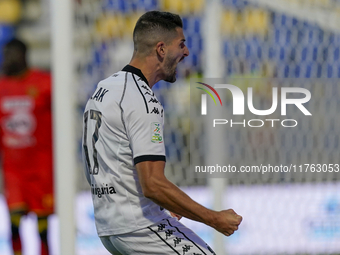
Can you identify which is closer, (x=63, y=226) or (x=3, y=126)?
(x=63, y=226)

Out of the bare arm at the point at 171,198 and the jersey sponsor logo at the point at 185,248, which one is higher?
the bare arm at the point at 171,198

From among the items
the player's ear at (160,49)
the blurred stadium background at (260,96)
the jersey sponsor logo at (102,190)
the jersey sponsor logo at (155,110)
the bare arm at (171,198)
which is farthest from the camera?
the blurred stadium background at (260,96)

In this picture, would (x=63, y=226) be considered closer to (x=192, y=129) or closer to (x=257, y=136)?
(x=192, y=129)

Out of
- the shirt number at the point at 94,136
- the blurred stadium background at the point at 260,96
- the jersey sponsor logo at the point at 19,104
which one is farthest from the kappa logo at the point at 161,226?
the jersey sponsor logo at the point at 19,104

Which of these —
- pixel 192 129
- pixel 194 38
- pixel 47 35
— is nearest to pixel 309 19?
pixel 194 38

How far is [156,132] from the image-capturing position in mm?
2227

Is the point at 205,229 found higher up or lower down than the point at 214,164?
lower down

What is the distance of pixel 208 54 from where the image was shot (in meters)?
4.18

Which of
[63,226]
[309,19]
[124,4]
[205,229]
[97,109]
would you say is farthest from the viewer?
[205,229]

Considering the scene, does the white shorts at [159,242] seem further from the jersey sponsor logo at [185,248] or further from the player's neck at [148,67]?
the player's neck at [148,67]

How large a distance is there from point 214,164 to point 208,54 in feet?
2.92

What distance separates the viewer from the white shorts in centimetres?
232

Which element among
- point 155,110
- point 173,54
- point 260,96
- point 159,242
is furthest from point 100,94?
point 260,96

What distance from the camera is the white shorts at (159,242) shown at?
7.62ft
